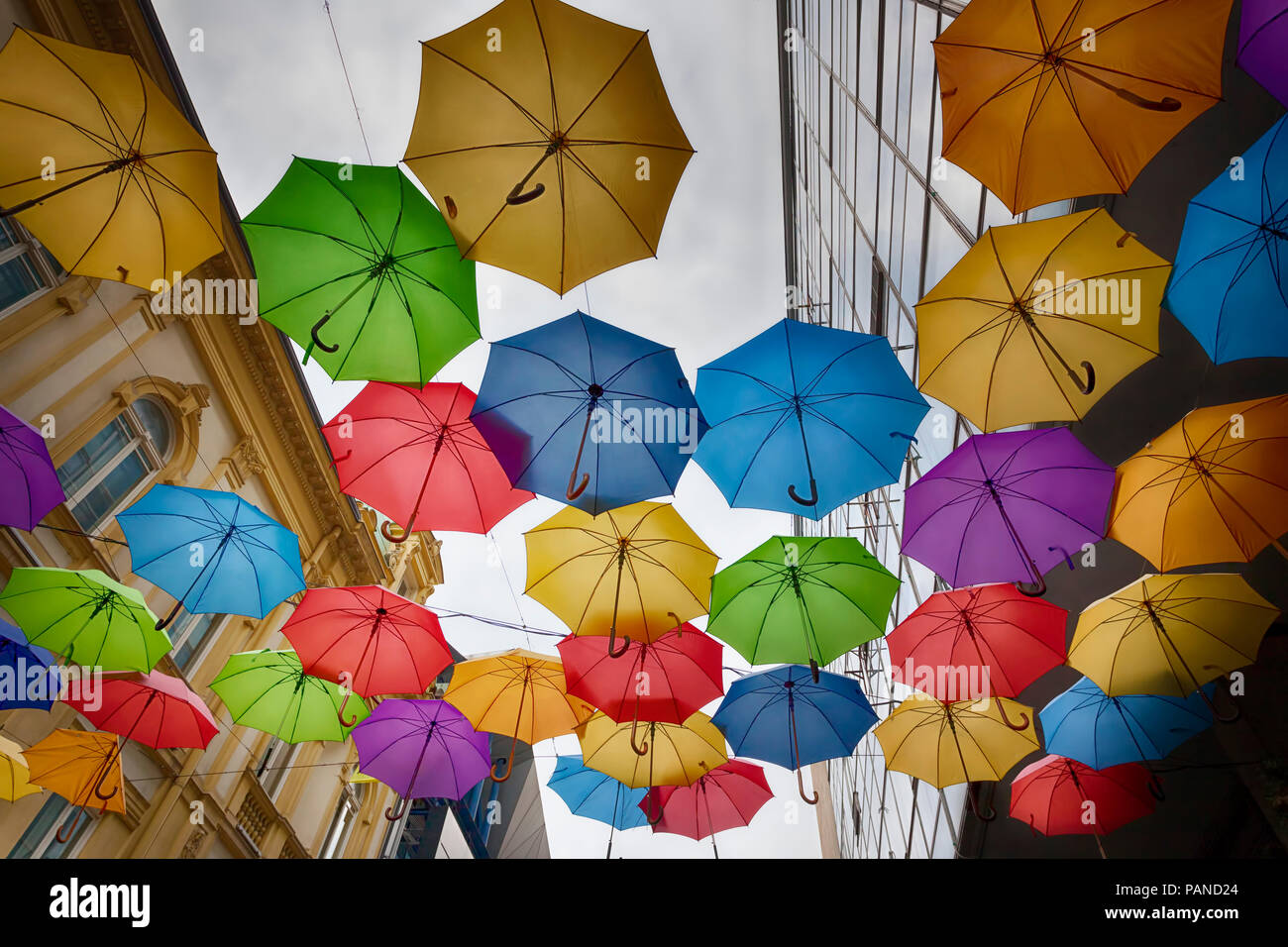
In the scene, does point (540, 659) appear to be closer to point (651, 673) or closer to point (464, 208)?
point (651, 673)

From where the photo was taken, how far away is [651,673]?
24.7 ft

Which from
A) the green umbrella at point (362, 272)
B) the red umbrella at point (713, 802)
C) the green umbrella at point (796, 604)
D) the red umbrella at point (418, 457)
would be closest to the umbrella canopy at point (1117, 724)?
the green umbrella at point (796, 604)

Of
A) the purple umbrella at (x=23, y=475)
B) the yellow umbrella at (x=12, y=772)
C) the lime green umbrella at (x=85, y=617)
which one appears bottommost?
the yellow umbrella at (x=12, y=772)

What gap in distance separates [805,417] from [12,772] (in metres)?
10.6

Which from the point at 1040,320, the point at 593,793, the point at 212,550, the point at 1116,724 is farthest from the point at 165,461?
the point at 1116,724

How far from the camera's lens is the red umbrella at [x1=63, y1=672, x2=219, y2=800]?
805 cm

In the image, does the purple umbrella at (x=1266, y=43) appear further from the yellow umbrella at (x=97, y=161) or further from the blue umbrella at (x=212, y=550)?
the blue umbrella at (x=212, y=550)

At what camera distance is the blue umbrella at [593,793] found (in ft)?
32.4

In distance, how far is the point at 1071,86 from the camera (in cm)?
471

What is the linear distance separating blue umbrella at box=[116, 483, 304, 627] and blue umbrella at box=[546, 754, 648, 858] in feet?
16.3

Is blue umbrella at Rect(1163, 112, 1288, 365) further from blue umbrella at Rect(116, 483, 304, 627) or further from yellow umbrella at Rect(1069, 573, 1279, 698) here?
blue umbrella at Rect(116, 483, 304, 627)

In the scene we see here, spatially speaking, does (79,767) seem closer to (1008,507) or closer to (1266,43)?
(1008,507)

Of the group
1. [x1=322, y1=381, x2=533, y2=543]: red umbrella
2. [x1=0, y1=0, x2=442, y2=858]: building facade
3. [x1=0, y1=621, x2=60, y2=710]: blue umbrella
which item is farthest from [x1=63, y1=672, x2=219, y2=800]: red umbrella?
[x1=322, y1=381, x2=533, y2=543]: red umbrella

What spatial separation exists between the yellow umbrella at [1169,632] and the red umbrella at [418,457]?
6000 mm
